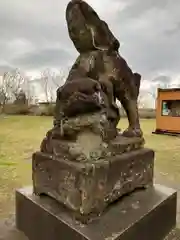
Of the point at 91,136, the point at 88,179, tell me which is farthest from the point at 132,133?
the point at 88,179

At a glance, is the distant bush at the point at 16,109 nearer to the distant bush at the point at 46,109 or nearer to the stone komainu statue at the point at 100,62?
the distant bush at the point at 46,109

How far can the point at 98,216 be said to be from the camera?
111cm

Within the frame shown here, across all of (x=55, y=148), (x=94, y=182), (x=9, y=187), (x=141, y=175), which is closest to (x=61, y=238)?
(x=94, y=182)

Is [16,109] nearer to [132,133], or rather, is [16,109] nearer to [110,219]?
[132,133]

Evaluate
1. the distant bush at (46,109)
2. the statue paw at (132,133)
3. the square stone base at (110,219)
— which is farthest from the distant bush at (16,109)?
the statue paw at (132,133)

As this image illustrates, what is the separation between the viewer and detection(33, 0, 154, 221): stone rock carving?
1.08m

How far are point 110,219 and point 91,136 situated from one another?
371 mm

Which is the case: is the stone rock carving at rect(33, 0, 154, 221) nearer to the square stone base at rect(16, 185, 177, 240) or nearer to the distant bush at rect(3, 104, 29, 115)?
the square stone base at rect(16, 185, 177, 240)

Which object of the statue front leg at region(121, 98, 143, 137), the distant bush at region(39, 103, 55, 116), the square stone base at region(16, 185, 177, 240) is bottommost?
the square stone base at region(16, 185, 177, 240)

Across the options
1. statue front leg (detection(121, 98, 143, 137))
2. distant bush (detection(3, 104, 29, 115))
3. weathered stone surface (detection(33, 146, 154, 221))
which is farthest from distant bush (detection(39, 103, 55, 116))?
weathered stone surface (detection(33, 146, 154, 221))

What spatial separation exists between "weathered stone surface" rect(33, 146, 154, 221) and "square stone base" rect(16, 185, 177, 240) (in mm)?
49

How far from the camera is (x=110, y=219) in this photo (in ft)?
3.64

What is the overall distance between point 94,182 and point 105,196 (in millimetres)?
114

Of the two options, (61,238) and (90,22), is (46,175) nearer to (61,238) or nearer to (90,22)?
(61,238)
